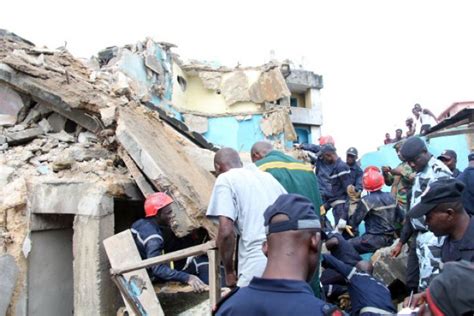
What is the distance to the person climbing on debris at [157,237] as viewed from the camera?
147 inches

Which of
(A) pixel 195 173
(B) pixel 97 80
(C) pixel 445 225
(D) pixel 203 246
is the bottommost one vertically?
(D) pixel 203 246

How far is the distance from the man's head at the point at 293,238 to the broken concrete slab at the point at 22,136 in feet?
13.5

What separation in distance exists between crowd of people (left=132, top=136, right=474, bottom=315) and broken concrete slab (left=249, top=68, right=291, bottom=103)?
536 inches

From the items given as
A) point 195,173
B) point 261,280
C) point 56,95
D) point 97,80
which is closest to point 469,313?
point 261,280

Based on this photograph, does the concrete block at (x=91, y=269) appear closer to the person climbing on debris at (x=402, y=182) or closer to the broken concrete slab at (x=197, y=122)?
the person climbing on debris at (x=402, y=182)

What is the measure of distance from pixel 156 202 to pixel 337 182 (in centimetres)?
326

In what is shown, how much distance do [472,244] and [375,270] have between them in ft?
6.94

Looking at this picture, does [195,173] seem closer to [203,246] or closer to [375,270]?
[203,246]

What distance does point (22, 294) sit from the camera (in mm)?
4137

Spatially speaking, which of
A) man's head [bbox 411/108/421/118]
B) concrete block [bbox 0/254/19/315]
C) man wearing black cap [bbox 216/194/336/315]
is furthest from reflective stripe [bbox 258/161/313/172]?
man's head [bbox 411/108/421/118]

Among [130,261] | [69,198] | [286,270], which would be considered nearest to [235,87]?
[69,198]

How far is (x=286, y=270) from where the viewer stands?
61.3 inches

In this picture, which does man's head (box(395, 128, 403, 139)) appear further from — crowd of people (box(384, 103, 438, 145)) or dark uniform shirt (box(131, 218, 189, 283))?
dark uniform shirt (box(131, 218, 189, 283))

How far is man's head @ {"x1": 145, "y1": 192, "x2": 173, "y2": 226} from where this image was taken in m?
3.86
